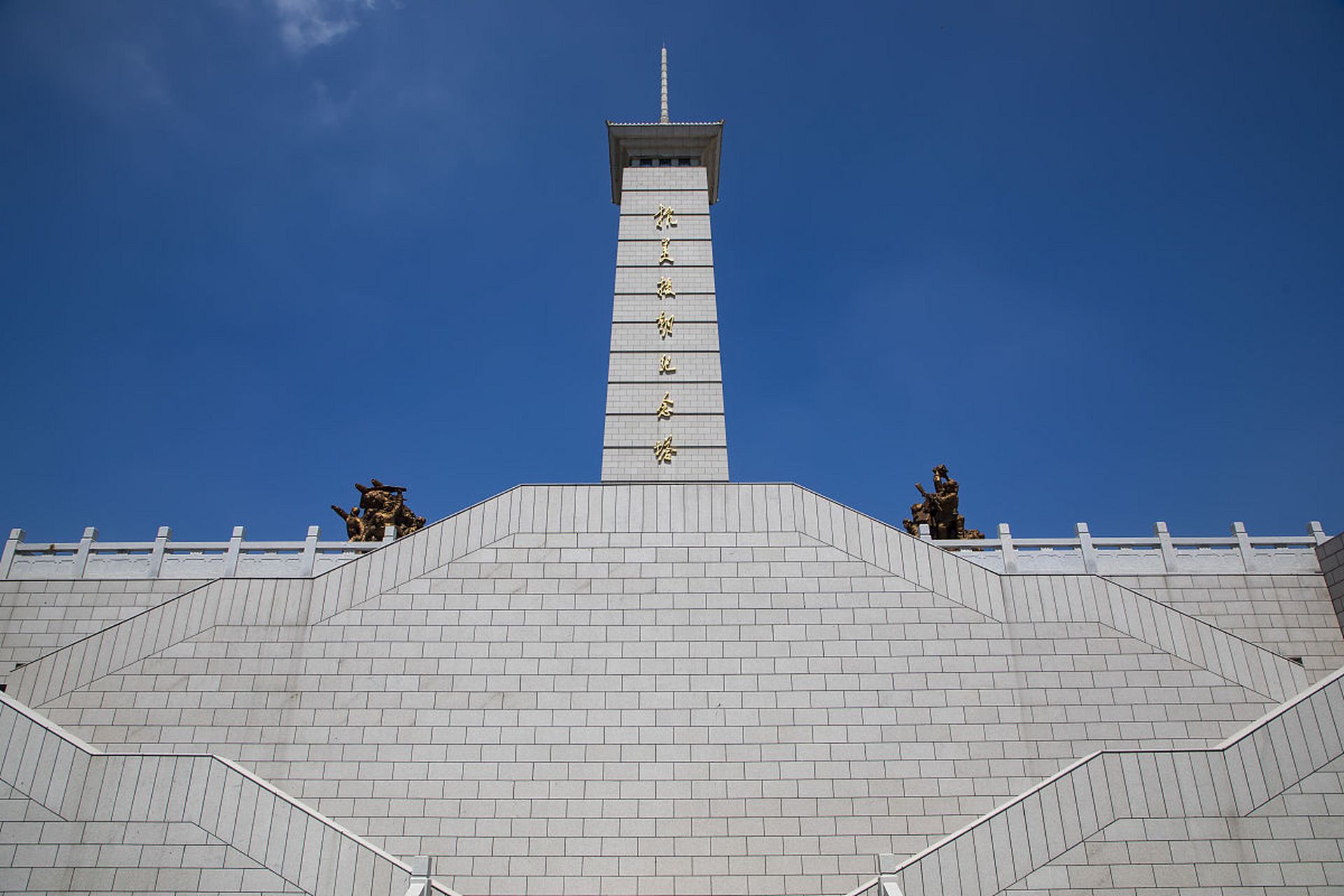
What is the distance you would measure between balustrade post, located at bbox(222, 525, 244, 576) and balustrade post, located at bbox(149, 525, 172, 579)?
41.8 inches

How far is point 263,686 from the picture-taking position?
11.6 metres

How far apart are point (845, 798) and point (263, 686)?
8.14 m

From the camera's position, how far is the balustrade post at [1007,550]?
12.6m

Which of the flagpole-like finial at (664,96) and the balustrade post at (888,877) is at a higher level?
the flagpole-like finial at (664,96)

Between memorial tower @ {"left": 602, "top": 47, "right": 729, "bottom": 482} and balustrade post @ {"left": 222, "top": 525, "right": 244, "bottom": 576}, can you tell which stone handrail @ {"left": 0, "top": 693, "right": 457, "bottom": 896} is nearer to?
balustrade post @ {"left": 222, "top": 525, "right": 244, "bottom": 576}

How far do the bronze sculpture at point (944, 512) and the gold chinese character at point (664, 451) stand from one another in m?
4.95

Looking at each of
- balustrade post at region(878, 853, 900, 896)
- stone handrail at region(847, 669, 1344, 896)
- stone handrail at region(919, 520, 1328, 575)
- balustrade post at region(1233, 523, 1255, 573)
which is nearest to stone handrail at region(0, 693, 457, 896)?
balustrade post at region(878, 853, 900, 896)

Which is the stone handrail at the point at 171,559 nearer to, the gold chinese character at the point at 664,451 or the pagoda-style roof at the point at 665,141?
the gold chinese character at the point at 664,451

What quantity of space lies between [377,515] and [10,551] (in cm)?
580

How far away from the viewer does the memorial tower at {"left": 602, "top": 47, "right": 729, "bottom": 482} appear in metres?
16.8

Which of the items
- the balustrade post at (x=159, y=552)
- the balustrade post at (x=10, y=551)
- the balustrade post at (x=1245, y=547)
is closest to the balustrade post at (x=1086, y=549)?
the balustrade post at (x=1245, y=547)

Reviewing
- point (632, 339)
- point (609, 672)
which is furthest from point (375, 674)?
point (632, 339)

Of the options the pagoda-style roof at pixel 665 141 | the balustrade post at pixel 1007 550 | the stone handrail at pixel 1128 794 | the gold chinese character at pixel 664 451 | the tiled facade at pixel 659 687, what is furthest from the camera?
the pagoda-style roof at pixel 665 141

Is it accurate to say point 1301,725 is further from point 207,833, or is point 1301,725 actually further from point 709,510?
point 207,833
